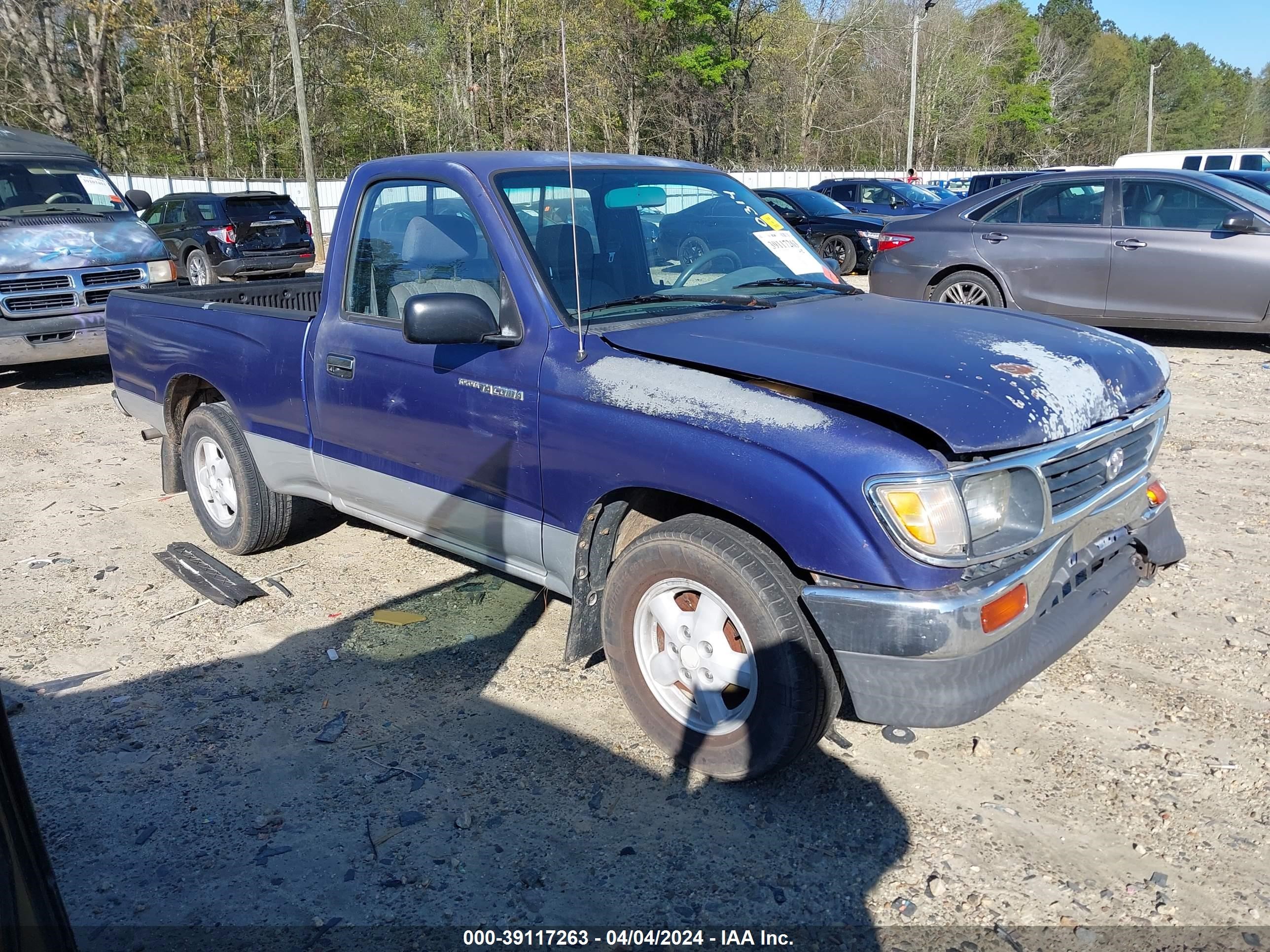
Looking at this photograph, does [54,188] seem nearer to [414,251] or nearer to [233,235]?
[233,235]

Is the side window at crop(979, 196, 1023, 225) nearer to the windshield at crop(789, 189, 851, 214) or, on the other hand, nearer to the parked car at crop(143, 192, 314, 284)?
the windshield at crop(789, 189, 851, 214)

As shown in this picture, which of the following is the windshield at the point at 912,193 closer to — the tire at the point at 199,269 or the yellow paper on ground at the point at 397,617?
the tire at the point at 199,269

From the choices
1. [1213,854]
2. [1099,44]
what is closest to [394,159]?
[1213,854]

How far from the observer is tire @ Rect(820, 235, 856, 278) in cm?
1730

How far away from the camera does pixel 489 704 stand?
369cm

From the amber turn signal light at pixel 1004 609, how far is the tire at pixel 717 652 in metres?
0.45

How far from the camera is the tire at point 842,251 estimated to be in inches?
681

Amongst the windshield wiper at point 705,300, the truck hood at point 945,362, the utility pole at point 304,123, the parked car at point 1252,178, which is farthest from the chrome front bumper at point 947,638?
the utility pole at point 304,123

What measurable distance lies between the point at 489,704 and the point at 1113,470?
2311 millimetres

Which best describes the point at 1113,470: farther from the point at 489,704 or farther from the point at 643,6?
the point at 643,6

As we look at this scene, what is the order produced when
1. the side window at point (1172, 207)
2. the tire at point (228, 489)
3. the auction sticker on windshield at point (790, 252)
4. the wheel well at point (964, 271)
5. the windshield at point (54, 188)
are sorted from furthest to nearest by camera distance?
the windshield at point (54, 188) < the wheel well at point (964, 271) < the side window at point (1172, 207) < the tire at point (228, 489) < the auction sticker on windshield at point (790, 252)

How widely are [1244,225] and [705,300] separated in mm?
7128

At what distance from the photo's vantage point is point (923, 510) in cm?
257

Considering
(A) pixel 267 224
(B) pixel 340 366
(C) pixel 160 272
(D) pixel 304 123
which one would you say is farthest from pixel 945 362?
(D) pixel 304 123
